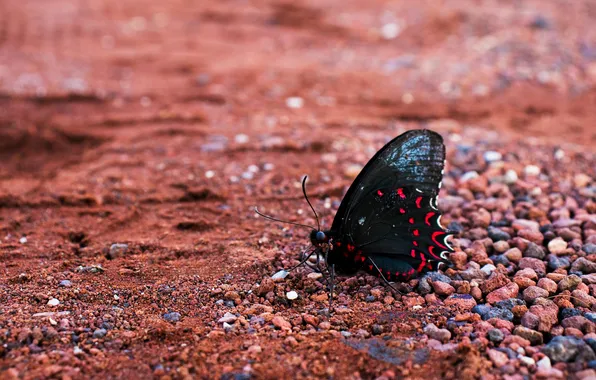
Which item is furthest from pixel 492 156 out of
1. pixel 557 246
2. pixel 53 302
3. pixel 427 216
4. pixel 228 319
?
pixel 53 302

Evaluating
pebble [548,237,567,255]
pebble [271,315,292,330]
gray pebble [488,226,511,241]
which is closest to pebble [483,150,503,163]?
gray pebble [488,226,511,241]

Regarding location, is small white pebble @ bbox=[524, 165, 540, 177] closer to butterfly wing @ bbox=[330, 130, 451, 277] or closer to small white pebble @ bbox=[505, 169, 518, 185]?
small white pebble @ bbox=[505, 169, 518, 185]

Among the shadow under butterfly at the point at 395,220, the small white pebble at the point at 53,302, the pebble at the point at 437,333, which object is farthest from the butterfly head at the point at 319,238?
the small white pebble at the point at 53,302

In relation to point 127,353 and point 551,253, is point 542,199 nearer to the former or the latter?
point 551,253

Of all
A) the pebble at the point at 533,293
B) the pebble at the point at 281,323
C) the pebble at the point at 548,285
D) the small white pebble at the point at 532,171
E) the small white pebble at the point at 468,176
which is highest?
the small white pebble at the point at 532,171

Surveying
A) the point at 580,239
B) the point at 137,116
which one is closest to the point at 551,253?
the point at 580,239

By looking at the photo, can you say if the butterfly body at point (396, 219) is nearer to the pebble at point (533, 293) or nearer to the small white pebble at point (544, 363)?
the pebble at point (533, 293)

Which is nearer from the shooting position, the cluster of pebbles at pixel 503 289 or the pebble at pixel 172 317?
the cluster of pebbles at pixel 503 289
